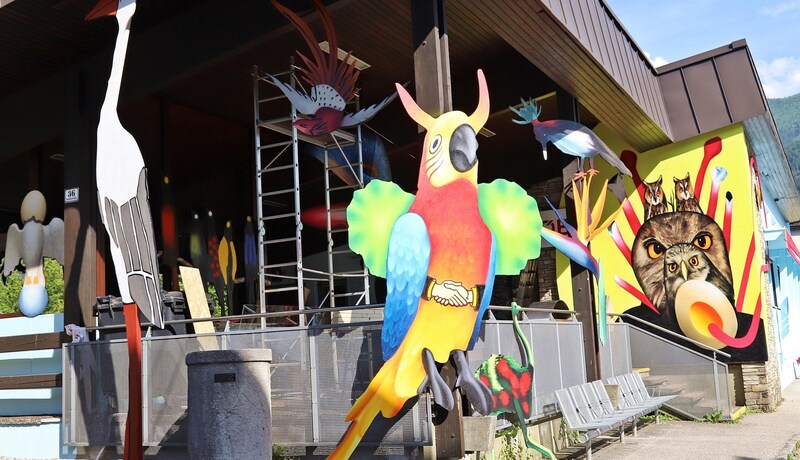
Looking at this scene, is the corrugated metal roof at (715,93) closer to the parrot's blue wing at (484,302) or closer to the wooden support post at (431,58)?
the wooden support post at (431,58)

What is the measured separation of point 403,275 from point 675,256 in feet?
31.0

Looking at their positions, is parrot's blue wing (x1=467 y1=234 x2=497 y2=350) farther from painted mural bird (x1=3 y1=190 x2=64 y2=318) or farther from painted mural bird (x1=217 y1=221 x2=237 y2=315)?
painted mural bird (x1=217 y1=221 x2=237 y2=315)

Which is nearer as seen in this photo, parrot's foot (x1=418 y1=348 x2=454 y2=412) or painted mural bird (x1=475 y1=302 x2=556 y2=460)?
parrot's foot (x1=418 y1=348 x2=454 y2=412)

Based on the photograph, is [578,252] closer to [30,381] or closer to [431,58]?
[431,58]

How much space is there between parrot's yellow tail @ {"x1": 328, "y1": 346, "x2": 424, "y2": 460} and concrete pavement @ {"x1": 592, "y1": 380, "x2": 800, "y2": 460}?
397 centimetres

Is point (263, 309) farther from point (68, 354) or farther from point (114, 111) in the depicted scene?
point (114, 111)

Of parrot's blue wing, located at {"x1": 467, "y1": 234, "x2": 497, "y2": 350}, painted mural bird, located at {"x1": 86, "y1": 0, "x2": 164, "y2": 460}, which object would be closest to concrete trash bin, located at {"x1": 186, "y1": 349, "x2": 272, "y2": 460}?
painted mural bird, located at {"x1": 86, "y1": 0, "x2": 164, "y2": 460}

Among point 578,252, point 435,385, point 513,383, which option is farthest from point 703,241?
point 435,385

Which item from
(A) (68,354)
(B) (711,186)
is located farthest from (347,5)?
(B) (711,186)

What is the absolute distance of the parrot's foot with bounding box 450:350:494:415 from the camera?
787cm

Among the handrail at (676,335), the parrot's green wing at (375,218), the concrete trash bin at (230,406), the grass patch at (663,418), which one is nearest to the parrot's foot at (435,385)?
the parrot's green wing at (375,218)

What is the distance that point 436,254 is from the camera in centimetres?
797

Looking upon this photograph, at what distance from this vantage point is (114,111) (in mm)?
8203

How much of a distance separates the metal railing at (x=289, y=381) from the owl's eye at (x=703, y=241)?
20.8ft
